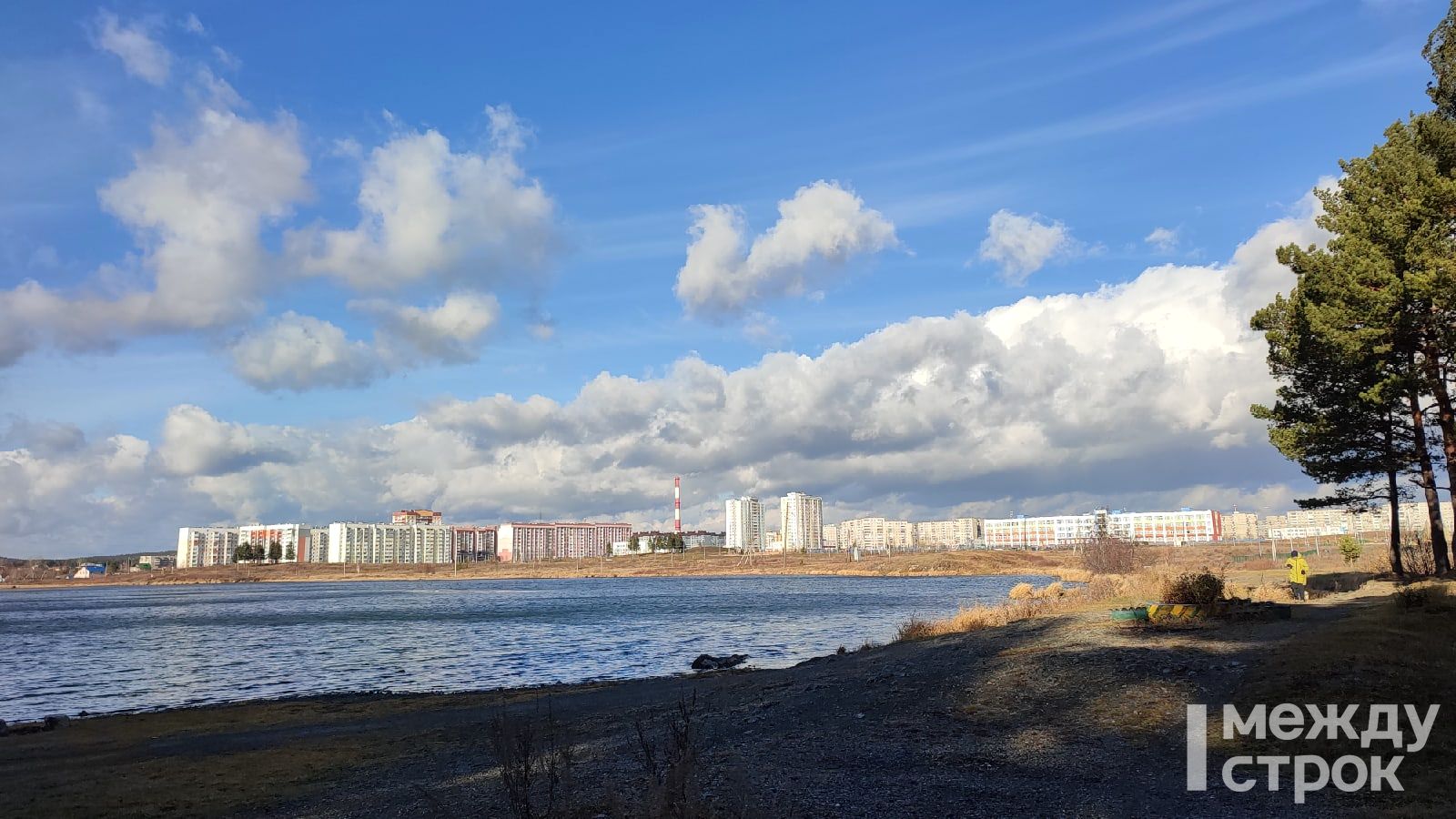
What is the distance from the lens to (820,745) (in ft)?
43.9

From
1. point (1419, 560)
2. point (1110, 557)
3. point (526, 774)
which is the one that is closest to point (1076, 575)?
point (1110, 557)

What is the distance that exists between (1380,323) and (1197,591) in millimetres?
10547

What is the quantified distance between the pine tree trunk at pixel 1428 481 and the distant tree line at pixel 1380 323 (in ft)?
0.13

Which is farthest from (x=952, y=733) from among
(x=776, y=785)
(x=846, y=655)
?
(x=846, y=655)

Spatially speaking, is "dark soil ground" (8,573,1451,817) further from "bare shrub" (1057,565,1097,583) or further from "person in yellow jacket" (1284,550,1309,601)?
"bare shrub" (1057,565,1097,583)

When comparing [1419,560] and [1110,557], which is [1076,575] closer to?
[1110,557]

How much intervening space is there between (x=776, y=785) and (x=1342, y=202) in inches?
1220

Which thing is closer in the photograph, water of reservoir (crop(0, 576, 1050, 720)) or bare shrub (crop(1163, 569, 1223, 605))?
bare shrub (crop(1163, 569, 1223, 605))

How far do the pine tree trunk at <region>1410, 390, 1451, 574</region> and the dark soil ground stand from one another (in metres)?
7.82

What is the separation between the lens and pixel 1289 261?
33.3 m

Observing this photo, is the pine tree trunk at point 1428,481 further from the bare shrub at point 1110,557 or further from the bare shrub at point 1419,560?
the bare shrub at point 1110,557

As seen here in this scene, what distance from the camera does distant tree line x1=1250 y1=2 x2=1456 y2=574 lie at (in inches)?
973

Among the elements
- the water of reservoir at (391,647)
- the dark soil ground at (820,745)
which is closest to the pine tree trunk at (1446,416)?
the dark soil ground at (820,745)

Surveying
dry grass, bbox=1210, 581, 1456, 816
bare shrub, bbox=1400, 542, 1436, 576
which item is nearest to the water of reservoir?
dry grass, bbox=1210, 581, 1456, 816
